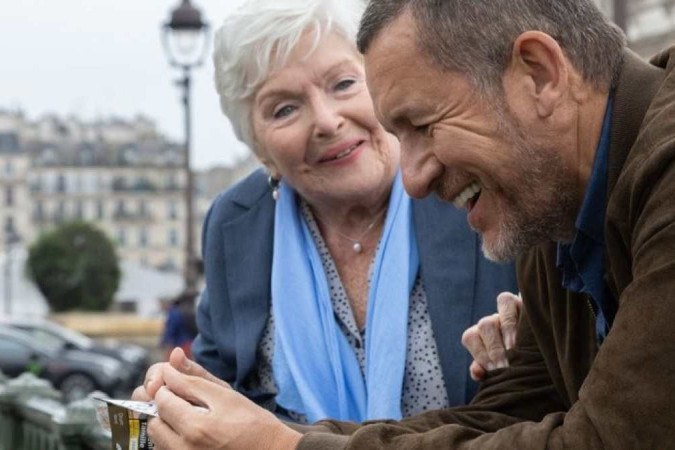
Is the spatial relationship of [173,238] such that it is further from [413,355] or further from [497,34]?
[497,34]

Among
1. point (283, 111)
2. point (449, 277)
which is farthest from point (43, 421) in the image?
point (449, 277)

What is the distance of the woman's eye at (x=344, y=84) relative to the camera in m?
4.14

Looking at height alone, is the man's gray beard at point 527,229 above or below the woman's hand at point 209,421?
above

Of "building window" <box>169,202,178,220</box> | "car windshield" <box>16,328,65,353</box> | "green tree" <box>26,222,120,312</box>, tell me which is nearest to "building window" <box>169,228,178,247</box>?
"building window" <box>169,202,178,220</box>

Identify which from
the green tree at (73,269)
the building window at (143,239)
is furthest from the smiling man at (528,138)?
the building window at (143,239)

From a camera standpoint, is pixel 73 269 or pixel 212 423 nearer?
pixel 212 423

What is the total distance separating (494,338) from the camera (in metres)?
3.45

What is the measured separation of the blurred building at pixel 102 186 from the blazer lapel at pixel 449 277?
13809 centimetres

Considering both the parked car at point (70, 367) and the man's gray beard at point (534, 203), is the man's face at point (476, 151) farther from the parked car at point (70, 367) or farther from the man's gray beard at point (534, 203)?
the parked car at point (70, 367)

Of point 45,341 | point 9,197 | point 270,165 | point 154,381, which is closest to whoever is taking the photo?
point 154,381

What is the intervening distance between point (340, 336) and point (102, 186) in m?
145

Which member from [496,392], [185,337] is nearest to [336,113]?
[496,392]

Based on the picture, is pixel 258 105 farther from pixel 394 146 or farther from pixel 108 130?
pixel 108 130

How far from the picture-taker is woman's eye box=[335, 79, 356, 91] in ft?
13.6
